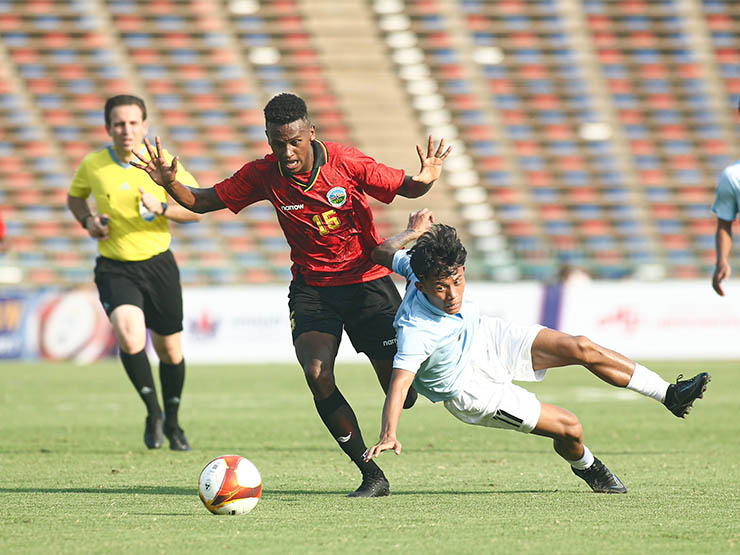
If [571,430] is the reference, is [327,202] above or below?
above

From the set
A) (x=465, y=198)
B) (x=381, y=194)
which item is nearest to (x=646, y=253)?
(x=465, y=198)

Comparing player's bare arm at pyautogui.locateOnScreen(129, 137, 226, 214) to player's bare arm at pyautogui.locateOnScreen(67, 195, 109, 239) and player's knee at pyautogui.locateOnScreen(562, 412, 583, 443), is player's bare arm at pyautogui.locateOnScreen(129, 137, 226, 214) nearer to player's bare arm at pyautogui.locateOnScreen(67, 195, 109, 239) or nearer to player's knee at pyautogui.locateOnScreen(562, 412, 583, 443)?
player's bare arm at pyautogui.locateOnScreen(67, 195, 109, 239)

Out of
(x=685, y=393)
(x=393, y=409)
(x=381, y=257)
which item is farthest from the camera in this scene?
(x=381, y=257)

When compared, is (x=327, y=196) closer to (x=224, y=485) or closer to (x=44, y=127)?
(x=224, y=485)

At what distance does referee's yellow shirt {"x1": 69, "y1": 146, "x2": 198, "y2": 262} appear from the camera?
8.50 metres

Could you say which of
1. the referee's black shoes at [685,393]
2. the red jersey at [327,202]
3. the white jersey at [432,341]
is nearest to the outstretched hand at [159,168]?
the red jersey at [327,202]

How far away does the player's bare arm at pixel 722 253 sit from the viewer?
770cm

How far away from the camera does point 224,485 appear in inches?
209

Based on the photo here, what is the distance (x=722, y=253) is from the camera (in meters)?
7.76

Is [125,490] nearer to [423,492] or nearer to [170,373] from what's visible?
[423,492]

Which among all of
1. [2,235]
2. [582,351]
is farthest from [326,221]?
[2,235]

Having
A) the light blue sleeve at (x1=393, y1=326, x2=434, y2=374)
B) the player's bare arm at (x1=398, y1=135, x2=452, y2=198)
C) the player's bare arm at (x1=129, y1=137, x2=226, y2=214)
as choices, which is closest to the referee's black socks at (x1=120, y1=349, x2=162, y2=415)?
the player's bare arm at (x1=129, y1=137, x2=226, y2=214)

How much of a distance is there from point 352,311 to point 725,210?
292 cm

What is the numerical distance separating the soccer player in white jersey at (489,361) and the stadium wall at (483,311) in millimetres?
14126
